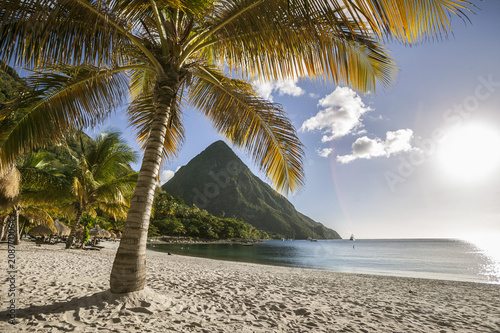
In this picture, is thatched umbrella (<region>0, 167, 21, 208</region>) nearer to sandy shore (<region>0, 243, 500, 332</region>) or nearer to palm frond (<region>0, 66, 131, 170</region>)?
sandy shore (<region>0, 243, 500, 332</region>)

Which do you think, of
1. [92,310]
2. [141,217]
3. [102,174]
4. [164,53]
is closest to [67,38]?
[164,53]

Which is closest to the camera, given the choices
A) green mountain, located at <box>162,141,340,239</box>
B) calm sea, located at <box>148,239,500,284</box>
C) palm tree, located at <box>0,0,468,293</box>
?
palm tree, located at <box>0,0,468,293</box>

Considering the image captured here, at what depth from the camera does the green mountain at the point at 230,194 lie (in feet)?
479

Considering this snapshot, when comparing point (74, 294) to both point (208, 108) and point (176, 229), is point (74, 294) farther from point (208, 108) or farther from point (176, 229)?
point (176, 229)

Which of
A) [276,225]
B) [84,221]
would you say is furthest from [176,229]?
[276,225]

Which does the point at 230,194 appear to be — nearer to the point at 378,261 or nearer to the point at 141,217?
the point at 378,261

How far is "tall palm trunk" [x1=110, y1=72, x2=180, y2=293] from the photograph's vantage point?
10.6 feet

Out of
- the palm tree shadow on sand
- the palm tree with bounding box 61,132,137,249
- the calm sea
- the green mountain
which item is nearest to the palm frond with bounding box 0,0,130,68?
the palm tree shadow on sand

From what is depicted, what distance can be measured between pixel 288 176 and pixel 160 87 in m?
3.04

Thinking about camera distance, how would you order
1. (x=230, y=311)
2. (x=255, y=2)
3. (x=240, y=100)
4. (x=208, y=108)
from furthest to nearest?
(x=208, y=108), (x=240, y=100), (x=230, y=311), (x=255, y=2)

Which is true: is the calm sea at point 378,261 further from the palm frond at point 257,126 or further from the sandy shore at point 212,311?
the palm frond at point 257,126

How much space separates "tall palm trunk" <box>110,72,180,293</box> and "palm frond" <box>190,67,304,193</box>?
3.96ft

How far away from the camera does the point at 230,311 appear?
11.9 feet

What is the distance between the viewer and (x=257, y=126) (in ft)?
16.7
